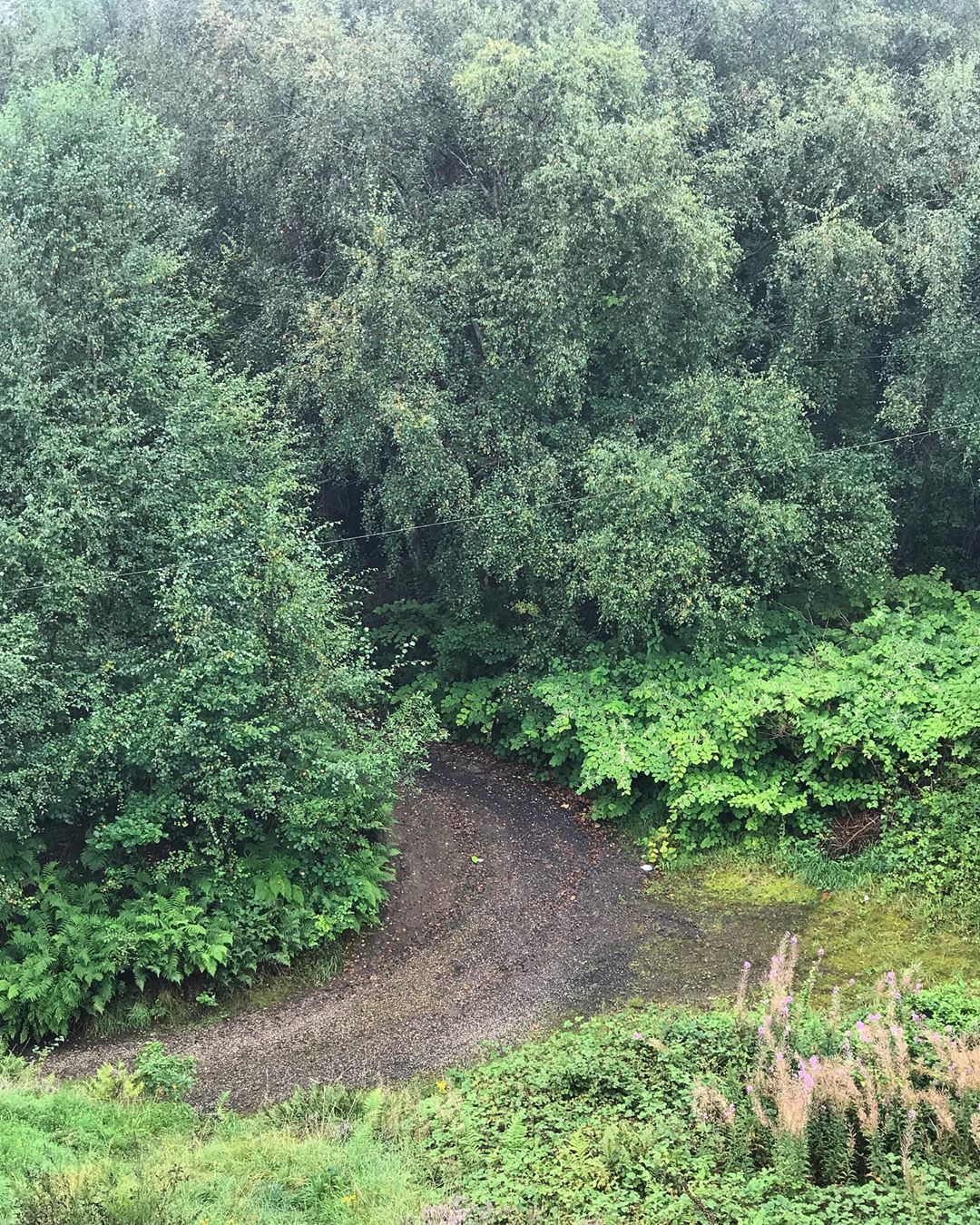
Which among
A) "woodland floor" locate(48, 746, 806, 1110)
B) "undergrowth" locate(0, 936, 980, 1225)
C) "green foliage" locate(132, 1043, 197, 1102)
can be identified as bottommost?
"woodland floor" locate(48, 746, 806, 1110)

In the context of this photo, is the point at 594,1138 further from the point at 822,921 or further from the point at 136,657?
the point at 136,657

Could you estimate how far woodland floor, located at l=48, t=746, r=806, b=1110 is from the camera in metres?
9.47

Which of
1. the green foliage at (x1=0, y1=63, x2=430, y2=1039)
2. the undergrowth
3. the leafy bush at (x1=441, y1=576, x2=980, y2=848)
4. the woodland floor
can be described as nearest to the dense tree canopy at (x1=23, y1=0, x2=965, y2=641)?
the leafy bush at (x1=441, y1=576, x2=980, y2=848)

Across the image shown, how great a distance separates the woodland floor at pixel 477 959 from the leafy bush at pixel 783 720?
1.03m

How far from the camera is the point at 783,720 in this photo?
12500 millimetres

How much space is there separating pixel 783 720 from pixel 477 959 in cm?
434

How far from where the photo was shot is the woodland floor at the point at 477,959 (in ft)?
31.1

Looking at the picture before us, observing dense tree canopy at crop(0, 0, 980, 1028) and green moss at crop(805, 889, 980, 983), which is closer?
green moss at crop(805, 889, 980, 983)

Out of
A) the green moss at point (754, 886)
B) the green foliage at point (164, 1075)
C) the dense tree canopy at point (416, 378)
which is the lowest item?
the green moss at point (754, 886)

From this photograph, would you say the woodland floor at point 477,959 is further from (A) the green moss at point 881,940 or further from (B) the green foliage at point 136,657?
(B) the green foliage at point 136,657

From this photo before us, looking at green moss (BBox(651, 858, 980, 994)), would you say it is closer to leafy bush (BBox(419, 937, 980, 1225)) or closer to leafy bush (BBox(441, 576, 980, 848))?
leafy bush (BBox(441, 576, 980, 848))

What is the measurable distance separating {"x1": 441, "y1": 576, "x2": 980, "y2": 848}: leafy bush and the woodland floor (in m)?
1.03

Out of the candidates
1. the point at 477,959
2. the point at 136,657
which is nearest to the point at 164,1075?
the point at 477,959

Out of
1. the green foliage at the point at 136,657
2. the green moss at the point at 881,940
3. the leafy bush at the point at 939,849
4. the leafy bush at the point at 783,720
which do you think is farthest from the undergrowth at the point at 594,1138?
the leafy bush at the point at 783,720
